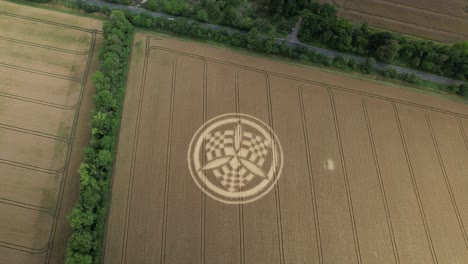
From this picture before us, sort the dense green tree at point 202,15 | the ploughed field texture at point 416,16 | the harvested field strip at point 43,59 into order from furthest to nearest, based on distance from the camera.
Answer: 1. the ploughed field texture at point 416,16
2. the dense green tree at point 202,15
3. the harvested field strip at point 43,59

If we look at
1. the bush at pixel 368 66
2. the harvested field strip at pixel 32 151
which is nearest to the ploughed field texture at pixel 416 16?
the bush at pixel 368 66

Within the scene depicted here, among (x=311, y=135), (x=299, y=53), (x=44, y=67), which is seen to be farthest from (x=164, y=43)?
(x=311, y=135)

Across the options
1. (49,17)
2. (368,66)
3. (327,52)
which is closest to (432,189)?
(368,66)

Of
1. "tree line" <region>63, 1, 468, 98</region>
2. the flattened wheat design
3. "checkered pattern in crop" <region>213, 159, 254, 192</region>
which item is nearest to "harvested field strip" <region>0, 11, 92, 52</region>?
"tree line" <region>63, 1, 468, 98</region>

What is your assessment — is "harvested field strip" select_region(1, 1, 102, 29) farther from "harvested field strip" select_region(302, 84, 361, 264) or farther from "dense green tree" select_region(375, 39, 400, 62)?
"dense green tree" select_region(375, 39, 400, 62)

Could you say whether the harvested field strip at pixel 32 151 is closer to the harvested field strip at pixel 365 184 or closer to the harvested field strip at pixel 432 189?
the harvested field strip at pixel 365 184

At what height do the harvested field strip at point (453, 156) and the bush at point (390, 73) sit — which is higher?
the bush at point (390, 73)
